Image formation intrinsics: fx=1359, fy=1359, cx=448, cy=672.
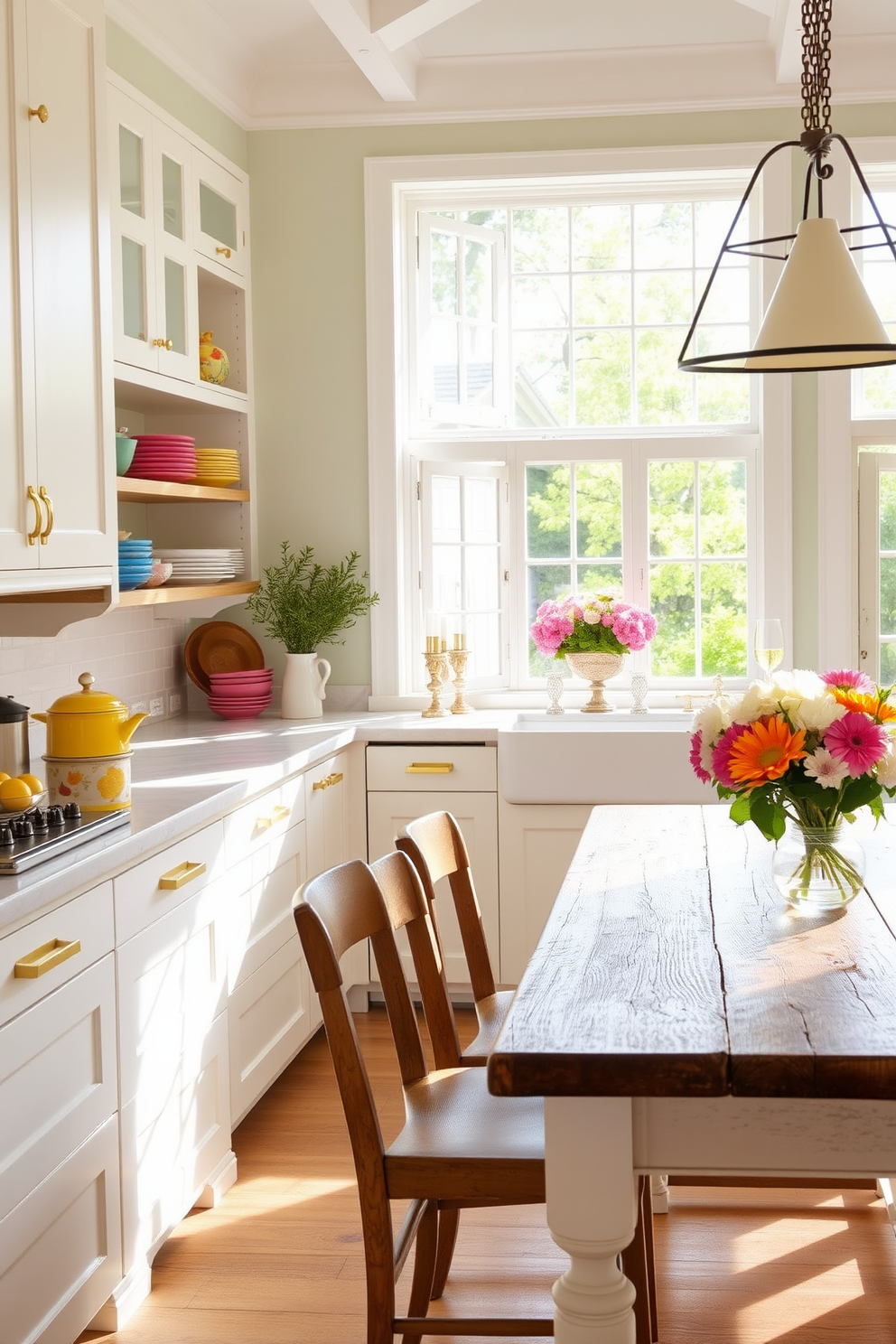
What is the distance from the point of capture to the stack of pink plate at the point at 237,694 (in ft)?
14.7

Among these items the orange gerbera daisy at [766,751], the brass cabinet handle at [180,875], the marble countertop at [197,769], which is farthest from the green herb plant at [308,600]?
the orange gerbera daisy at [766,751]

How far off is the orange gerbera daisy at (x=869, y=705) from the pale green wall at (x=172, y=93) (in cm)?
268

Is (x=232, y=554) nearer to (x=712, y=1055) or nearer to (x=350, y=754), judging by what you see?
(x=350, y=754)

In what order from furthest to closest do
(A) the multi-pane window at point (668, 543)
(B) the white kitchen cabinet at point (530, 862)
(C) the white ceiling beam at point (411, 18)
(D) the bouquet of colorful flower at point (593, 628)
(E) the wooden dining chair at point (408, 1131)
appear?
(A) the multi-pane window at point (668, 543), (D) the bouquet of colorful flower at point (593, 628), (B) the white kitchen cabinet at point (530, 862), (C) the white ceiling beam at point (411, 18), (E) the wooden dining chair at point (408, 1131)

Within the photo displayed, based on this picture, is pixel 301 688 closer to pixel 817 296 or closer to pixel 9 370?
pixel 9 370

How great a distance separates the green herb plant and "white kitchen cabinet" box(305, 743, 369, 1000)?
509mm

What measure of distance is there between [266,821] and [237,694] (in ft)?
3.88

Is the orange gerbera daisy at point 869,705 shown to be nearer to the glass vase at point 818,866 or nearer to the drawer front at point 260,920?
the glass vase at point 818,866

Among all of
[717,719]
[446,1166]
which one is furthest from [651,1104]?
[717,719]

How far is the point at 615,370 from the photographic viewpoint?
4.79 meters

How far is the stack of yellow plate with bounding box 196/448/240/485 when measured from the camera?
4.24 meters

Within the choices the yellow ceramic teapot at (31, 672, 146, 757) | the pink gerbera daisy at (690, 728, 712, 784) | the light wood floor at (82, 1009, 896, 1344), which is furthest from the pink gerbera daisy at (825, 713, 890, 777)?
the yellow ceramic teapot at (31, 672, 146, 757)

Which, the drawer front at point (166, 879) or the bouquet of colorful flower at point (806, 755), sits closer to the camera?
the bouquet of colorful flower at point (806, 755)

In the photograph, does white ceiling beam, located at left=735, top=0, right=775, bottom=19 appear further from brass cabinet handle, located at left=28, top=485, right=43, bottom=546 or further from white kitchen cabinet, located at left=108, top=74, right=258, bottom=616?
brass cabinet handle, located at left=28, top=485, right=43, bottom=546
